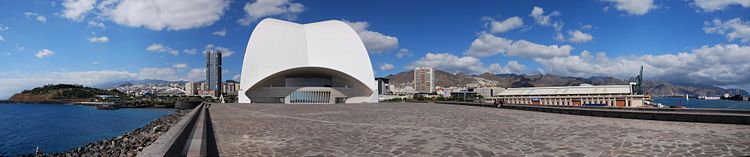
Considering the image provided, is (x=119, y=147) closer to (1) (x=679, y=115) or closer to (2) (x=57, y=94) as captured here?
(1) (x=679, y=115)

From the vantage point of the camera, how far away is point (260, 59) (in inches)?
2192

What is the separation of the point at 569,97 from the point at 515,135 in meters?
69.6

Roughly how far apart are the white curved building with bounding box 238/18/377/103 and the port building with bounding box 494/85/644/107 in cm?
2850

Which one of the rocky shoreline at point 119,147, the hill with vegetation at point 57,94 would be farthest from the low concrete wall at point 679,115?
the hill with vegetation at point 57,94

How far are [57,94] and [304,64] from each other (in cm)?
10969

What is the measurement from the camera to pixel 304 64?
2175 inches

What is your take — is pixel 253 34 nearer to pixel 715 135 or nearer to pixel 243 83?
pixel 243 83

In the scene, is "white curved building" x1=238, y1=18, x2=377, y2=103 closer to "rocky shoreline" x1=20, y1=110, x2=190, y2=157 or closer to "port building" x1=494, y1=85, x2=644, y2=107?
"port building" x1=494, y1=85, x2=644, y2=107

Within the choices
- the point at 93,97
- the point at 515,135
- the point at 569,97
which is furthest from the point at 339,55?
the point at 93,97

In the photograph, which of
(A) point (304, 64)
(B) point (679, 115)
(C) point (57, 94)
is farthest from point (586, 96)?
(C) point (57, 94)

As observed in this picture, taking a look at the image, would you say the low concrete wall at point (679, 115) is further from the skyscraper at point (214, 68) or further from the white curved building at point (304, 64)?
the skyscraper at point (214, 68)

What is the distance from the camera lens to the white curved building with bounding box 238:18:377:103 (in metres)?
55.6

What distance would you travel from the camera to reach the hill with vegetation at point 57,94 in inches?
4783

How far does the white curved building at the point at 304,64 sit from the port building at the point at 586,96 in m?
28.5
